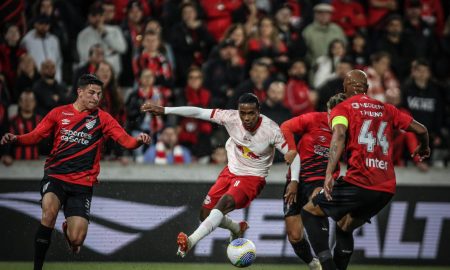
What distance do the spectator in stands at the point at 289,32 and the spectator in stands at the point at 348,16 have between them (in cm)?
95

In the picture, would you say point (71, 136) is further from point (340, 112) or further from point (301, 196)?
point (340, 112)

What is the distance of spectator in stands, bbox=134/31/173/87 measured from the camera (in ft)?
50.1

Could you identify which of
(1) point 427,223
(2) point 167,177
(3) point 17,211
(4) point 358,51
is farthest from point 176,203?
(4) point 358,51

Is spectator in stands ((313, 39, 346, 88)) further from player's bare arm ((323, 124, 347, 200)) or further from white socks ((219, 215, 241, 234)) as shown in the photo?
player's bare arm ((323, 124, 347, 200))

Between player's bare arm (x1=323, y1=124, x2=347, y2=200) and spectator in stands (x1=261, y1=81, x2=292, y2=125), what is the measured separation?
4.67m

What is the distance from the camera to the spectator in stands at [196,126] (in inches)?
587

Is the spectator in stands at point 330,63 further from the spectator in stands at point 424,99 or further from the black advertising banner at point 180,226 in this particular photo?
the black advertising banner at point 180,226

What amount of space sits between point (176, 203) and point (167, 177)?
412mm

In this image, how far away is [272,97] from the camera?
1461 centimetres

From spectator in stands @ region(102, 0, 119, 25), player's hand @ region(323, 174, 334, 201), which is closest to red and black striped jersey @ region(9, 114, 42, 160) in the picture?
spectator in stands @ region(102, 0, 119, 25)

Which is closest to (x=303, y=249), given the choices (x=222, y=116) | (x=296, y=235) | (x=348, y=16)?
(x=296, y=235)

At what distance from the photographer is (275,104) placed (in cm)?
1459

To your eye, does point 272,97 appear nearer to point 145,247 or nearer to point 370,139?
point 145,247

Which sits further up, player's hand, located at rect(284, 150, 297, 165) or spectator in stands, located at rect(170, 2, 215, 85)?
spectator in stands, located at rect(170, 2, 215, 85)
